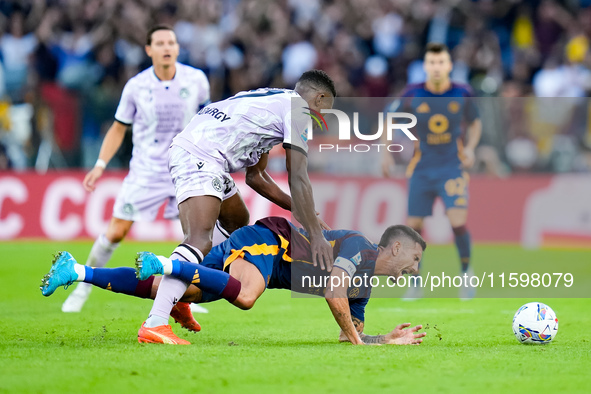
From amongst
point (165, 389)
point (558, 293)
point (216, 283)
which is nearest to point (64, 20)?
point (558, 293)

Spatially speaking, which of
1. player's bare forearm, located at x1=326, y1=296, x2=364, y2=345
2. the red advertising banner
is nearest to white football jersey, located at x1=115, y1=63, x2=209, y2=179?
player's bare forearm, located at x1=326, y1=296, x2=364, y2=345

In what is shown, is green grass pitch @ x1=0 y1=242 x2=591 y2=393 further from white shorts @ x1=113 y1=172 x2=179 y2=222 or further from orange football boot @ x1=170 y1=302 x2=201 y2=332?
white shorts @ x1=113 y1=172 x2=179 y2=222

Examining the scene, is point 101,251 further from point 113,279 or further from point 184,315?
point 113,279

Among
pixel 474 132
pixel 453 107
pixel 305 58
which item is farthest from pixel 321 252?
pixel 305 58

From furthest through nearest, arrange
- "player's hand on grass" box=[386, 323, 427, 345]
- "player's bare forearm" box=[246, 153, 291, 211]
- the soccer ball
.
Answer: "player's bare forearm" box=[246, 153, 291, 211] < the soccer ball < "player's hand on grass" box=[386, 323, 427, 345]

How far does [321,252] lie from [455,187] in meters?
4.06

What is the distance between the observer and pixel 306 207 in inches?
254

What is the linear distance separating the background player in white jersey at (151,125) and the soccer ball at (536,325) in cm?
398

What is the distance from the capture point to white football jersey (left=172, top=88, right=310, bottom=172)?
678 cm

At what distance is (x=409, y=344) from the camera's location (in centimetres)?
640

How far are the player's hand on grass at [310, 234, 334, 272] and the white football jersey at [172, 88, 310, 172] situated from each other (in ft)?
2.77

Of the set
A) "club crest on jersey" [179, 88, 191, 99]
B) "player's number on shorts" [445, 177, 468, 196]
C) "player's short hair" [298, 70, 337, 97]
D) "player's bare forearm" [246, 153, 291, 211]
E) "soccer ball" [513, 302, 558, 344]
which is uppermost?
"club crest on jersey" [179, 88, 191, 99]

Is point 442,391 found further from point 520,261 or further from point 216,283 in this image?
point 520,261

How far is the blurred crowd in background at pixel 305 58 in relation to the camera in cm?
1540
